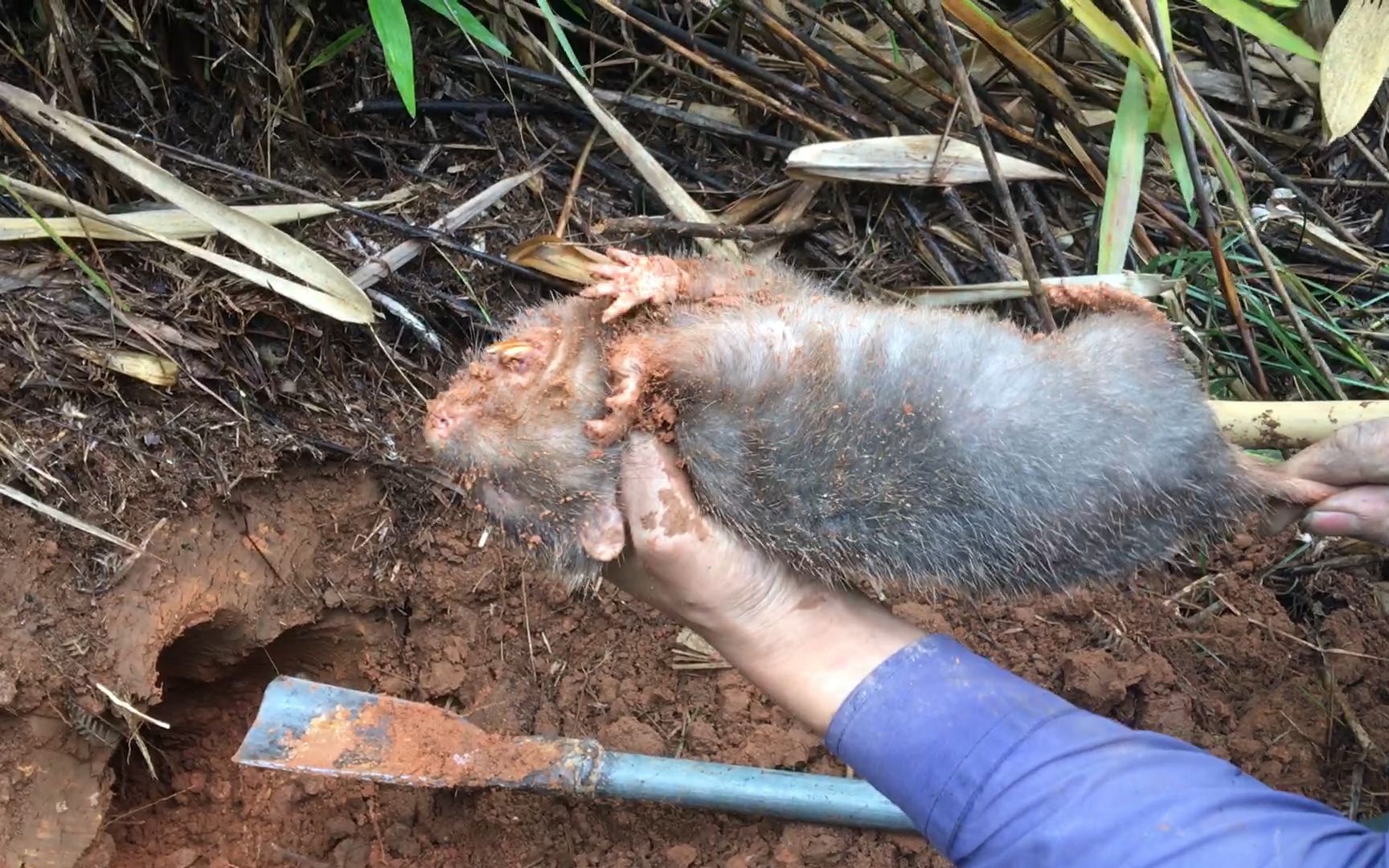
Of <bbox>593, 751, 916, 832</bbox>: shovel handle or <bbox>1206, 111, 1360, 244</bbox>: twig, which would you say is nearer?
<bbox>593, 751, 916, 832</bbox>: shovel handle

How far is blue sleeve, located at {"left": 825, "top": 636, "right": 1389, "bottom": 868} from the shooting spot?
1.69 m

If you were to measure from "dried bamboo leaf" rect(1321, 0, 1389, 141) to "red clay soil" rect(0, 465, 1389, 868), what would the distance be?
4.41ft

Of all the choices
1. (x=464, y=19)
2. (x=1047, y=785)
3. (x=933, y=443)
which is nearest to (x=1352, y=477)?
(x=933, y=443)

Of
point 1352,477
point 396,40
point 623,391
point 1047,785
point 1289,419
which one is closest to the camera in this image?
point 1047,785

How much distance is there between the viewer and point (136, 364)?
2865mm

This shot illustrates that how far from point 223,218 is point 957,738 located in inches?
95.6

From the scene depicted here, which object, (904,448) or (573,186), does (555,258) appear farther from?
(904,448)

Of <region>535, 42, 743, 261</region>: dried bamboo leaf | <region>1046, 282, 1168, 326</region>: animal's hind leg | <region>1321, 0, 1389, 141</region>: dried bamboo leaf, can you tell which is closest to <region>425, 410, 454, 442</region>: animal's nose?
<region>535, 42, 743, 261</region>: dried bamboo leaf

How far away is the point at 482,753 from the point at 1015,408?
1828mm

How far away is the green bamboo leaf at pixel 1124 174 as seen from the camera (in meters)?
2.99

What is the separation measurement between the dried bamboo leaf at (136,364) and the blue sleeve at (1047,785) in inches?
85.2

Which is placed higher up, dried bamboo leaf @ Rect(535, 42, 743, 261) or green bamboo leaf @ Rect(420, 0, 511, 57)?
green bamboo leaf @ Rect(420, 0, 511, 57)

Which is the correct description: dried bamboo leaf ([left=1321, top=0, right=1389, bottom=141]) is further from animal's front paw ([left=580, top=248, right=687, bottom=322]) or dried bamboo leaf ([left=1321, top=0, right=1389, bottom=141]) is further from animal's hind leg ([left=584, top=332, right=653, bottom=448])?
animal's hind leg ([left=584, top=332, right=653, bottom=448])

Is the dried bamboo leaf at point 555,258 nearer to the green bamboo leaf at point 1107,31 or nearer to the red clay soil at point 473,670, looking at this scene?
the red clay soil at point 473,670
